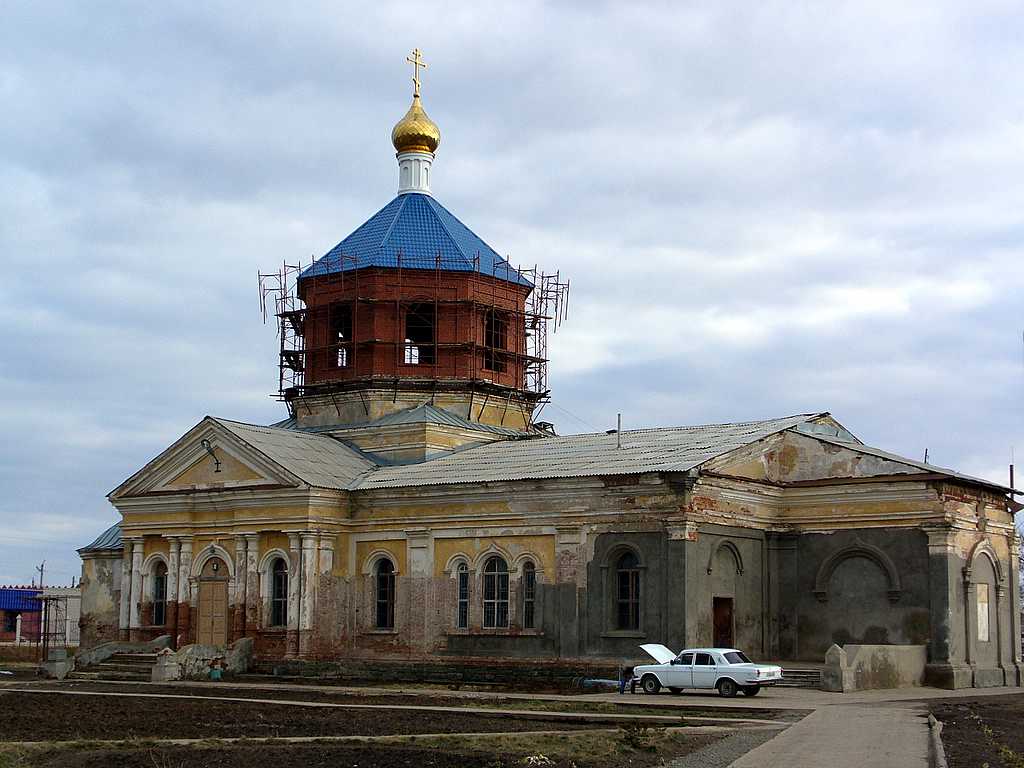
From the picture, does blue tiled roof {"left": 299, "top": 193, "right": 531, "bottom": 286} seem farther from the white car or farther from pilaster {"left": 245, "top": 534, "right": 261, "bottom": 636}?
the white car

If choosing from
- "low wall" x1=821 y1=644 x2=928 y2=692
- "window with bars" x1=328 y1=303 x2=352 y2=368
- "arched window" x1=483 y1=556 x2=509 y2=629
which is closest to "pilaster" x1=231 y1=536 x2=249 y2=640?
"window with bars" x1=328 y1=303 x2=352 y2=368

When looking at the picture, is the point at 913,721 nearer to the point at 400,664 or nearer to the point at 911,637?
the point at 911,637

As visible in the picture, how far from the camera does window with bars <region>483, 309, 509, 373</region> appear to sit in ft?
147

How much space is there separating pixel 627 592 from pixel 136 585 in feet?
Result: 51.1

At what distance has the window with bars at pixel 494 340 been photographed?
44.7 meters

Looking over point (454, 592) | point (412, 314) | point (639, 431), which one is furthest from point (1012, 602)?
point (412, 314)

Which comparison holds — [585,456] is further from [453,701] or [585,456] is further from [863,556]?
[453,701]

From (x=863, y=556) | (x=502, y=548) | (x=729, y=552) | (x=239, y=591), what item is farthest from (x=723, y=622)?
(x=239, y=591)

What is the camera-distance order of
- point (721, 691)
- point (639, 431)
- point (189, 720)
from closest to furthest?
point (189, 720) → point (721, 691) → point (639, 431)

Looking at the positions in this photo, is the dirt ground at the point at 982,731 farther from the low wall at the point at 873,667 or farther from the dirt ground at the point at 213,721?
the dirt ground at the point at 213,721

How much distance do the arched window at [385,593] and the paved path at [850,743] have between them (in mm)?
16191

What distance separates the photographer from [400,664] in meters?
38.2

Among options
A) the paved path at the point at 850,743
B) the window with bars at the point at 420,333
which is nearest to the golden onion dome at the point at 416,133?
the window with bars at the point at 420,333

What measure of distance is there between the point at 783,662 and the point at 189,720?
1764 centimetres
